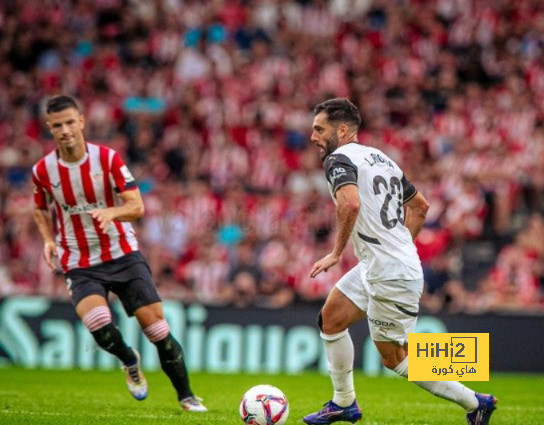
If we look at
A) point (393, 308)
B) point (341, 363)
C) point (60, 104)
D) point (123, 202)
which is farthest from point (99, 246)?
point (393, 308)

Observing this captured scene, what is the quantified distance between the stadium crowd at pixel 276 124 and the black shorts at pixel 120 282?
6518mm

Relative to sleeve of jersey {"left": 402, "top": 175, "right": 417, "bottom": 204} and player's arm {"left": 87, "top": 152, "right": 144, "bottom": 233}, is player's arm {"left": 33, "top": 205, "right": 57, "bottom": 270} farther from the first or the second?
sleeve of jersey {"left": 402, "top": 175, "right": 417, "bottom": 204}

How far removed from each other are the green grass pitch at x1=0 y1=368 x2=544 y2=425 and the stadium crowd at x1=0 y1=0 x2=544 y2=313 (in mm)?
2211

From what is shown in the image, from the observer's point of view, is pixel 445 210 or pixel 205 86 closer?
pixel 445 210

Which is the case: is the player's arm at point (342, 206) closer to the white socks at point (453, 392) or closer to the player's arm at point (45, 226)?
the white socks at point (453, 392)

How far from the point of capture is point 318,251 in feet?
58.0

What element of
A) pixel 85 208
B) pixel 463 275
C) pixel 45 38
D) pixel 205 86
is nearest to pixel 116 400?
pixel 85 208

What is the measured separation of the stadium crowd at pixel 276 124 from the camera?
17453mm

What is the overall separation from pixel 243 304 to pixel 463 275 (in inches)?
166

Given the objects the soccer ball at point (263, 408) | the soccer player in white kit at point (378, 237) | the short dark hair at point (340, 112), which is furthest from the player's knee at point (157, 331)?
the short dark hair at point (340, 112)

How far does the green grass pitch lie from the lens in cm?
899

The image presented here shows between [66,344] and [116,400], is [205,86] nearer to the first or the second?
[66,344]

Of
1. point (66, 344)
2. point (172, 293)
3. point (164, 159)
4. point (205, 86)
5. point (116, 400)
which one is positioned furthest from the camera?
point (205, 86)

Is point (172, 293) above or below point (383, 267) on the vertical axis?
below
